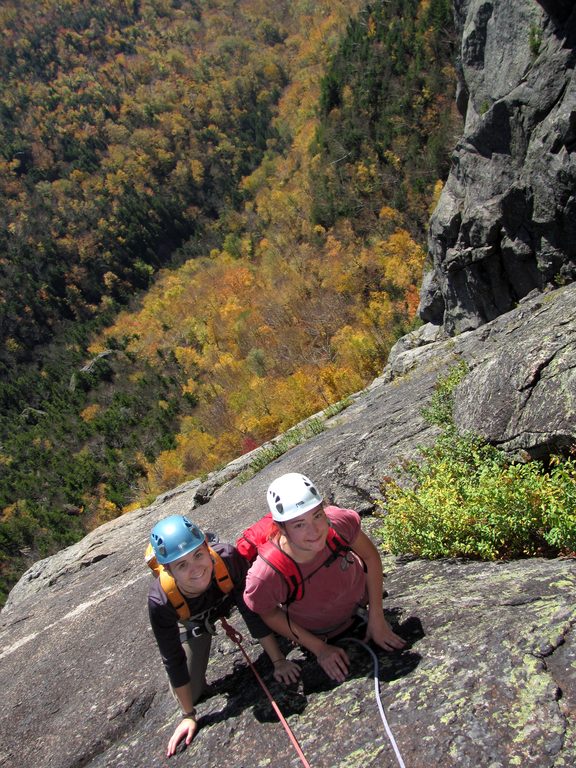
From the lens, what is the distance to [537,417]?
14.3 ft

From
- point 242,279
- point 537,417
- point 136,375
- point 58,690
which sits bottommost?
point 58,690

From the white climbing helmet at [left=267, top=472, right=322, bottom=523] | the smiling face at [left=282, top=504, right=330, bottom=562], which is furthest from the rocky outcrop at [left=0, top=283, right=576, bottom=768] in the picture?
the white climbing helmet at [left=267, top=472, right=322, bottom=523]

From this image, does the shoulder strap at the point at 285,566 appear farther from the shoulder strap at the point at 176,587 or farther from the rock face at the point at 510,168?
Answer: the rock face at the point at 510,168

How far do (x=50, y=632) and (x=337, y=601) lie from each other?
5457mm

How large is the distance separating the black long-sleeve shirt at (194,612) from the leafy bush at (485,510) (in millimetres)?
1635

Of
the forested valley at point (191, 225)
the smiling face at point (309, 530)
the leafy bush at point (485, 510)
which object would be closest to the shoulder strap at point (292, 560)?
the smiling face at point (309, 530)

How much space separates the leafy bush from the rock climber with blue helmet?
1.62m

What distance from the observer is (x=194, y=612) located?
3043 millimetres

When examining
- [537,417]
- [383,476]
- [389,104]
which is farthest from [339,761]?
[389,104]

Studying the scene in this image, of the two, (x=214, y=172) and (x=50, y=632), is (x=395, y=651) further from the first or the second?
(x=214, y=172)

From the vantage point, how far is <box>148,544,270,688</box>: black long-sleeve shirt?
292cm

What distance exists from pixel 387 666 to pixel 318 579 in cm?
59

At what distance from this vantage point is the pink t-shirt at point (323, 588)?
2.68 m

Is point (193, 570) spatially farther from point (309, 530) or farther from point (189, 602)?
point (309, 530)
